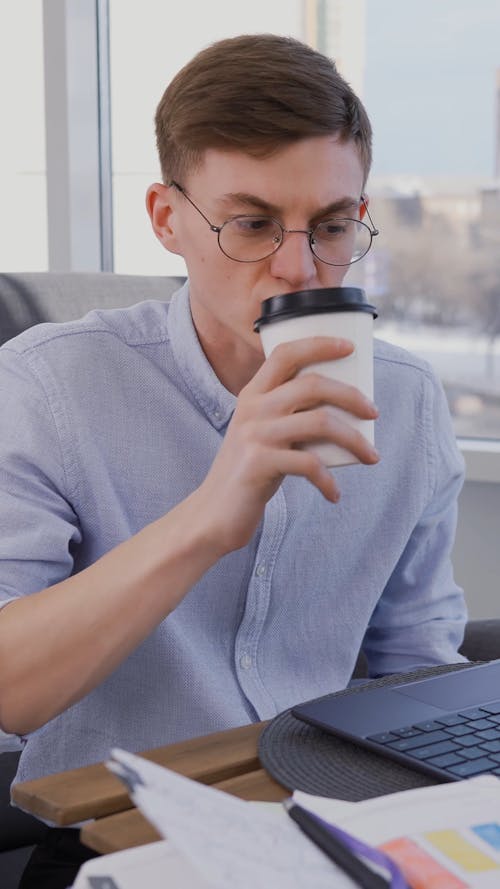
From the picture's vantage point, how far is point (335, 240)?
3.46 feet

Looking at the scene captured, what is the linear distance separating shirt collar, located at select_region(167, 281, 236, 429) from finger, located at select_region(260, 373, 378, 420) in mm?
385

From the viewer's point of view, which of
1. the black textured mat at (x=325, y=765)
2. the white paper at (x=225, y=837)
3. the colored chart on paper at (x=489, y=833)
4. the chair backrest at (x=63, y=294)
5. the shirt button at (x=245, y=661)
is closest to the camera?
the white paper at (x=225, y=837)

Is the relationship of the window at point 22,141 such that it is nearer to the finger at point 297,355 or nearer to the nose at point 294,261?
the nose at point 294,261

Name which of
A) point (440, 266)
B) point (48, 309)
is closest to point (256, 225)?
point (48, 309)

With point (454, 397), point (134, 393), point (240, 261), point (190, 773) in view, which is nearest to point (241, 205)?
point (240, 261)

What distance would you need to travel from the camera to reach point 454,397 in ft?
8.61

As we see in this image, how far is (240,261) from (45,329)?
0.24 metres

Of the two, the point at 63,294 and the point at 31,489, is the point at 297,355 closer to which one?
the point at 31,489

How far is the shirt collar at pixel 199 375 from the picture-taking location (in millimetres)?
1159

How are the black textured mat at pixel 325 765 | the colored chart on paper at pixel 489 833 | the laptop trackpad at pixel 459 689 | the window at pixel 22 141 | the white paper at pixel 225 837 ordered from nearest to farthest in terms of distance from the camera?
the white paper at pixel 225 837 → the colored chart on paper at pixel 489 833 → the black textured mat at pixel 325 765 → the laptop trackpad at pixel 459 689 → the window at pixel 22 141

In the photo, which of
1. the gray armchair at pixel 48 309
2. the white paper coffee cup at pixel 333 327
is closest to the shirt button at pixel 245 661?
the gray armchair at pixel 48 309

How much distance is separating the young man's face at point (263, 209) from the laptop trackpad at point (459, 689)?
0.35 meters

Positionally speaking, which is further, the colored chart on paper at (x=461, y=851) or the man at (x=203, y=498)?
the man at (x=203, y=498)

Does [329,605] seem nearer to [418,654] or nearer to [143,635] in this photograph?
[418,654]
